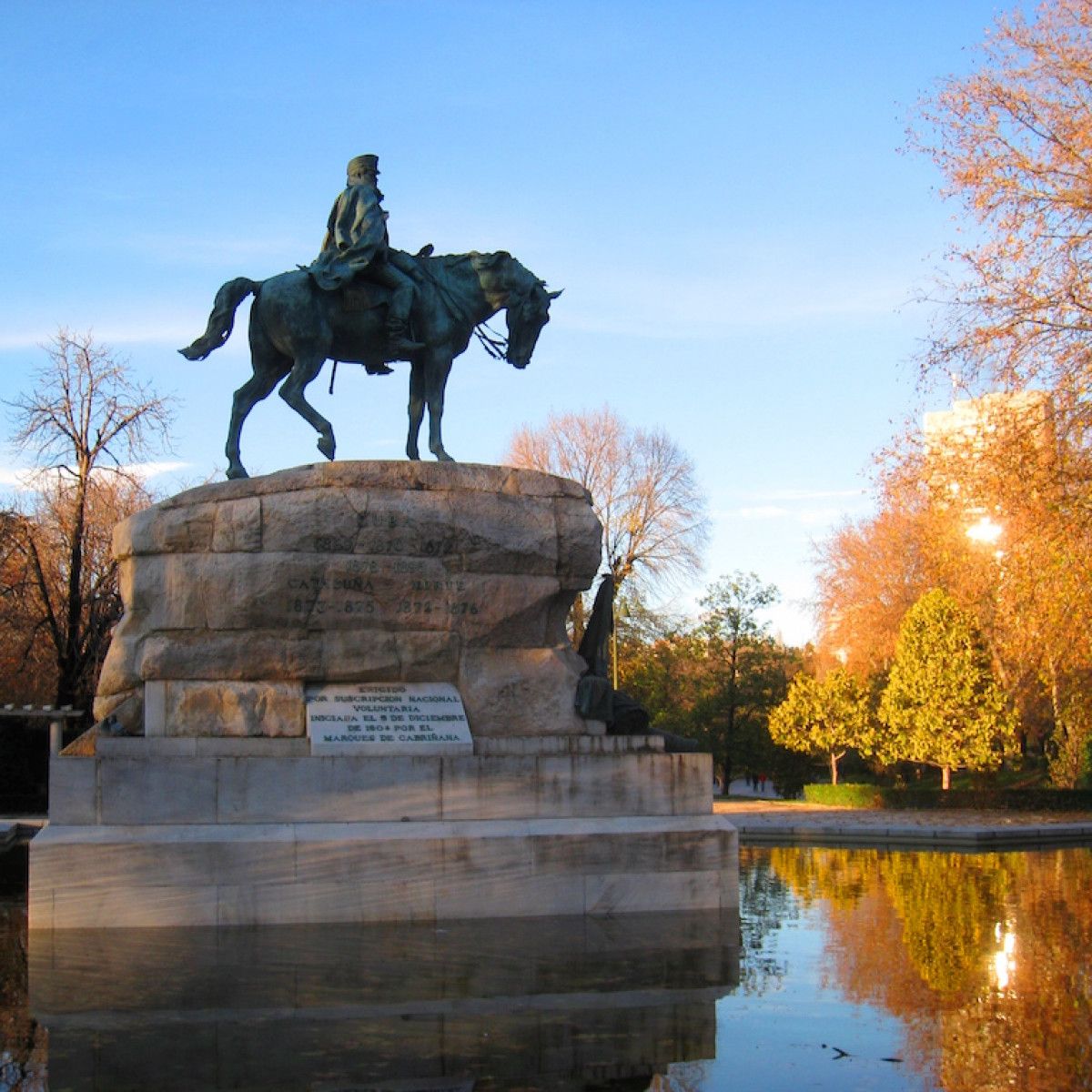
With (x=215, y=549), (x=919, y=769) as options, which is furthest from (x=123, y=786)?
(x=919, y=769)

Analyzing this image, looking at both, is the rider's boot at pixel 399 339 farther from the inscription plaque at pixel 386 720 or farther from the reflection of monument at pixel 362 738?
the inscription plaque at pixel 386 720

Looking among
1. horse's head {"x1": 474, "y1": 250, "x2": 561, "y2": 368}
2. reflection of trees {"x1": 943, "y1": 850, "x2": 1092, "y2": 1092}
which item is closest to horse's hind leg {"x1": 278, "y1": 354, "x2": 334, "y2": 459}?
horse's head {"x1": 474, "y1": 250, "x2": 561, "y2": 368}

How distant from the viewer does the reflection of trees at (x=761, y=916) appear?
29.0ft

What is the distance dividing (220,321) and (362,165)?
216 cm

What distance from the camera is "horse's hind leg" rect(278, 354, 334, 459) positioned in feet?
43.0

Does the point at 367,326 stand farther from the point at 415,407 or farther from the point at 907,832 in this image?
the point at 907,832

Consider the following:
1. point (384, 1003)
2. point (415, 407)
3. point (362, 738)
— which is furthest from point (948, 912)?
point (415, 407)

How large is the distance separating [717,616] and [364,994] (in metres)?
36.0

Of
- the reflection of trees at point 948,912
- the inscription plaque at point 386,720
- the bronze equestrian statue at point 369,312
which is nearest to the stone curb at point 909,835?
the reflection of trees at point 948,912

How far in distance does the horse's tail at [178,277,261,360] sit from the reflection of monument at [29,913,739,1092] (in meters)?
5.08

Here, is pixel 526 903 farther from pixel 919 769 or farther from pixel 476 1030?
pixel 919 769

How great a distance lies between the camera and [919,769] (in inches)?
1731

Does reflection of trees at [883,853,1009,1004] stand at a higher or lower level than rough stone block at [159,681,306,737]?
lower

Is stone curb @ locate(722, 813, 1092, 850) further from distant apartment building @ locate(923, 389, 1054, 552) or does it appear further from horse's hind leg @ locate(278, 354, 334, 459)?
horse's hind leg @ locate(278, 354, 334, 459)
